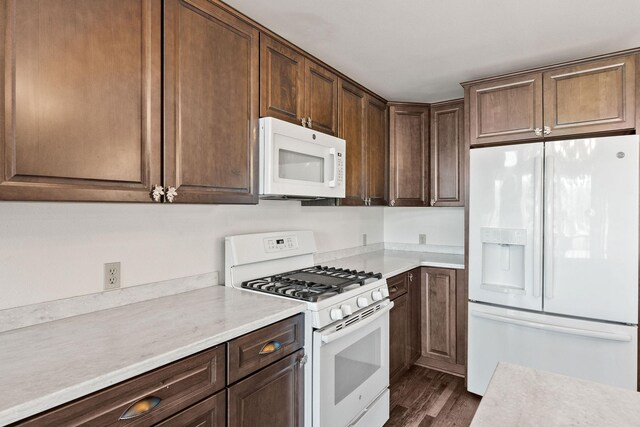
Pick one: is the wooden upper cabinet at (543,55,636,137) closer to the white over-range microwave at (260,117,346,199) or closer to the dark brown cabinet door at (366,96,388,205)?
the dark brown cabinet door at (366,96,388,205)

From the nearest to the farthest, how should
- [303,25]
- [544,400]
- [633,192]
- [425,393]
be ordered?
[544,400], [303,25], [633,192], [425,393]

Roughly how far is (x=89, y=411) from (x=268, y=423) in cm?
73

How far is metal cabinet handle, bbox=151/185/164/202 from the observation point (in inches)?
54.1

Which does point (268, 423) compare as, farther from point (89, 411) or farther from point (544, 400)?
point (544, 400)

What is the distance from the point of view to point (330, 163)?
2.24 metres

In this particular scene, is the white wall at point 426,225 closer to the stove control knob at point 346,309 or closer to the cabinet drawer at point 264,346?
the stove control knob at point 346,309

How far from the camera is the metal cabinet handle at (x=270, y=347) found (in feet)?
Result: 4.69

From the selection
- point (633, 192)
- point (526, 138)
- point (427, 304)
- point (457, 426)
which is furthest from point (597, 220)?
point (457, 426)

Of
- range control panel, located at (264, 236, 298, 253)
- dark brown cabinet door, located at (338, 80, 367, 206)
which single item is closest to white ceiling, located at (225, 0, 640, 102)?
dark brown cabinet door, located at (338, 80, 367, 206)

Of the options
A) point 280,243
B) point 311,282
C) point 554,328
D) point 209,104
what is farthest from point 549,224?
point 209,104

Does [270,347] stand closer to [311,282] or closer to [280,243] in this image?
[311,282]

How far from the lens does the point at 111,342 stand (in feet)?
3.78

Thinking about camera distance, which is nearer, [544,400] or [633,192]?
[544,400]

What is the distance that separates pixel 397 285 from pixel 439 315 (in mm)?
609
